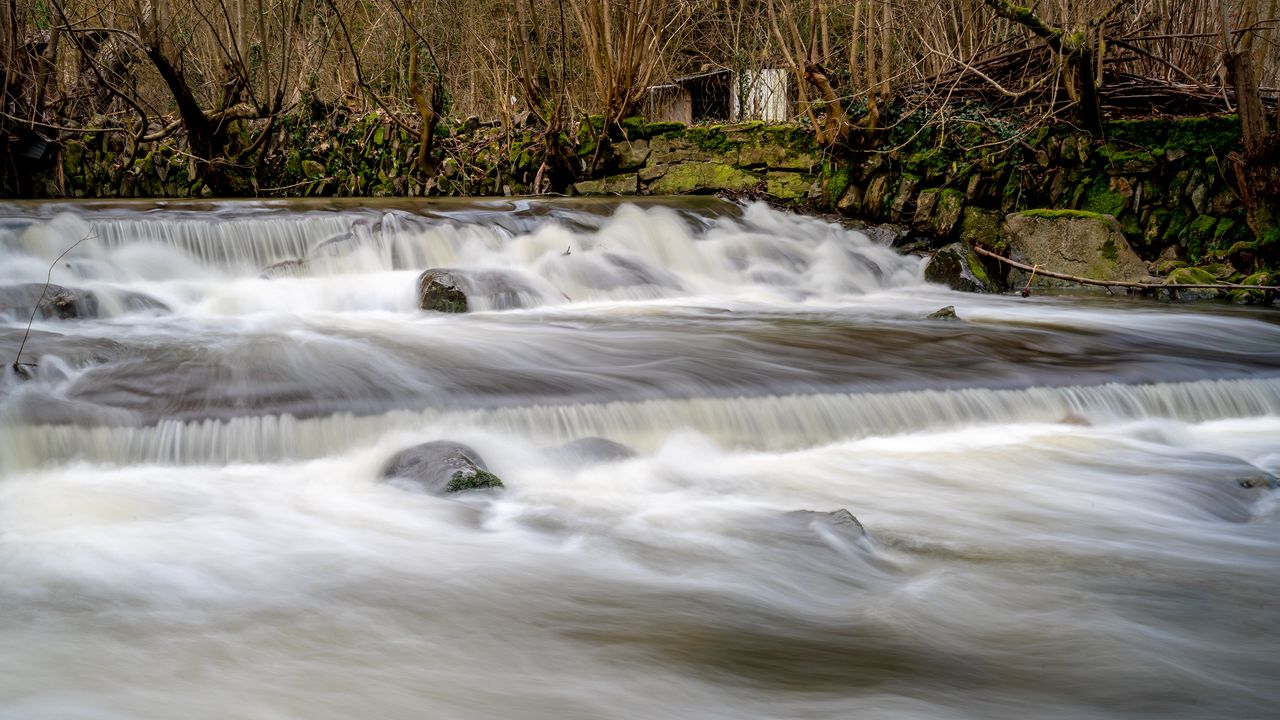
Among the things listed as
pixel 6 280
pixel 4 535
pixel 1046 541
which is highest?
pixel 6 280

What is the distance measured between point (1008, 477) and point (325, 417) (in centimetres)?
309

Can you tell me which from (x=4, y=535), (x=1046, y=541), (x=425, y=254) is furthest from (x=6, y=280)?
(x=1046, y=541)

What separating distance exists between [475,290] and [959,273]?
4.70 m

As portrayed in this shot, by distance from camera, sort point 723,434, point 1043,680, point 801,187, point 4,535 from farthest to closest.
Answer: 1. point 801,187
2. point 723,434
3. point 4,535
4. point 1043,680

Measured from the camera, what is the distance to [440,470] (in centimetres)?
439

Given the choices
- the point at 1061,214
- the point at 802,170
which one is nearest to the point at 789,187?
the point at 802,170

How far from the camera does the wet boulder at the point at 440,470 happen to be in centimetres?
432

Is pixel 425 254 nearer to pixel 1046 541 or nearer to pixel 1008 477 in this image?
pixel 1008 477

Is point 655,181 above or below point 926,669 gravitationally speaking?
above

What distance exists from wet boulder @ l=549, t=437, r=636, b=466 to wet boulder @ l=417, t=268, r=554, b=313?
3262 millimetres

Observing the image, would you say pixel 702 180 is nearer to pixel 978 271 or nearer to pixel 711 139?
pixel 711 139

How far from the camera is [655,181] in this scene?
12.5 m

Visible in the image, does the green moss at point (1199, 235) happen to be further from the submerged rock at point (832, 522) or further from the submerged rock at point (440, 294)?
the submerged rock at point (832, 522)

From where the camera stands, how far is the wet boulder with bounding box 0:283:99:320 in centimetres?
686
